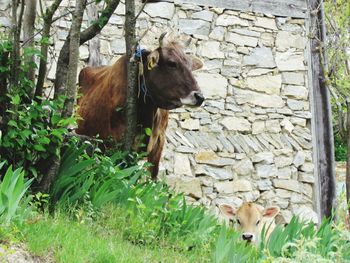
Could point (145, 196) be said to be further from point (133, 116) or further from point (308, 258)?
point (308, 258)

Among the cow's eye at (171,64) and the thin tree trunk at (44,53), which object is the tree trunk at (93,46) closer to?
the cow's eye at (171,64)

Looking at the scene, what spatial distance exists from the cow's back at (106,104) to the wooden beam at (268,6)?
10.5ft

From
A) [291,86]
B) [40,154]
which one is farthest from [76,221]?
[291,86]

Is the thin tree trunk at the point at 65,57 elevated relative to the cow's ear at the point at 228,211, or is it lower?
elevated

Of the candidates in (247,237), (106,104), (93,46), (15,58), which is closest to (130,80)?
(106,104)

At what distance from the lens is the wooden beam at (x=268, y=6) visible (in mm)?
9738

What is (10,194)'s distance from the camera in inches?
166

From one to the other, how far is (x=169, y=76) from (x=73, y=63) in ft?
3.29

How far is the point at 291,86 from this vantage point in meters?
9.88

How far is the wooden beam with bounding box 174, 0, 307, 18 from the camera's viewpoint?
31.9 feet

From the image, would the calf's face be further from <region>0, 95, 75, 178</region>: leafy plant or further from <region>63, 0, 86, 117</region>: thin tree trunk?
<region>0, 95, 75, 178</region>: leafy plant

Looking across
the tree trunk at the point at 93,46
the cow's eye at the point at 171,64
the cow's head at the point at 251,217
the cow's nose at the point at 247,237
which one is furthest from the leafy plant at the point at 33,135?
the tree trunk at the point at 93,46

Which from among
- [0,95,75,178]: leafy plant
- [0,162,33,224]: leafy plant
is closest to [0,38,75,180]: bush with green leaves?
[0,95,75,178]: leafy plant

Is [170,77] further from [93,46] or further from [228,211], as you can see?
[93,46]
